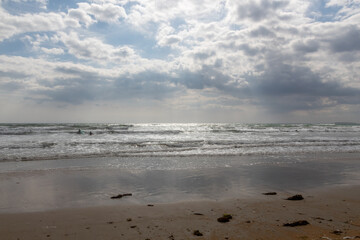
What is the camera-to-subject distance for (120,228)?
4836 mm

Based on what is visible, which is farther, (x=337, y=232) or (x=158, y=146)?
(x=158, y=146)

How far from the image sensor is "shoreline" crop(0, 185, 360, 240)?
450cm

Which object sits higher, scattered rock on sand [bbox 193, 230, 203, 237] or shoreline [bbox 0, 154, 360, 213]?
scattered rock on sand [bbox 193, 230, 203, 237]

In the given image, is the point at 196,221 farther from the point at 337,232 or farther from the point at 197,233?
the point at 337,232

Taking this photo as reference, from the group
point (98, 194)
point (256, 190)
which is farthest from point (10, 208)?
point (256, 190)

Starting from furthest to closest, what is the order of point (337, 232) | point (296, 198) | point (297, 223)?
1. point (296, 198)
2. point (297, 223)
3. point (337, 232)

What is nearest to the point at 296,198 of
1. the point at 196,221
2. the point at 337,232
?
the point at 337,232

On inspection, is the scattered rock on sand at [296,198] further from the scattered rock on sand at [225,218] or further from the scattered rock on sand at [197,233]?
the scattered rock on sand at [197,233]

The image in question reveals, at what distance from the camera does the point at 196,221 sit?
515cm

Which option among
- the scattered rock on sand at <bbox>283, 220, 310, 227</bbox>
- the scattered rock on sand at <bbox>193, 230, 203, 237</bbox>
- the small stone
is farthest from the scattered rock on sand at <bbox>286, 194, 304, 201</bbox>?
the scattered rock on sand at <bbox>193, 230, 203, 237</bbox>

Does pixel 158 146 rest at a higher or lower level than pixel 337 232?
lower

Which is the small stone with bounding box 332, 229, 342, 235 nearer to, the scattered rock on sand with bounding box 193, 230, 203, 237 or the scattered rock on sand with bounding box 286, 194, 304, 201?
the scattered rock on sand with bounding box 286, 194, 304, 201

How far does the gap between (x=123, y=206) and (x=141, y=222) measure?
1220mm

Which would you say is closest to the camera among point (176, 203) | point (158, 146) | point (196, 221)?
point (196, 221)
